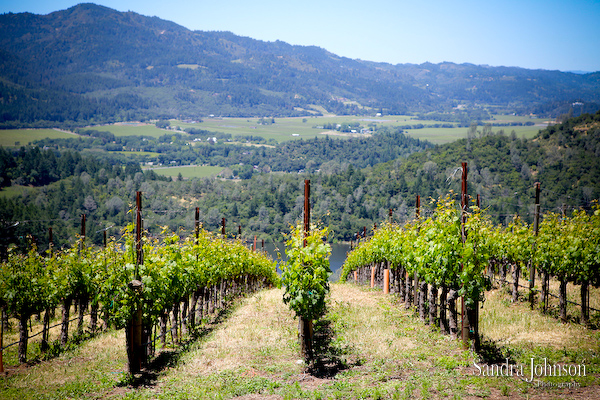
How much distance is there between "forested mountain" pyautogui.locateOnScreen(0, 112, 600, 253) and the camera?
251 ft

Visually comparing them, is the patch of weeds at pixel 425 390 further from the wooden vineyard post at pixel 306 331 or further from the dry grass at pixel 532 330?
the dry grass at pixel 532 330

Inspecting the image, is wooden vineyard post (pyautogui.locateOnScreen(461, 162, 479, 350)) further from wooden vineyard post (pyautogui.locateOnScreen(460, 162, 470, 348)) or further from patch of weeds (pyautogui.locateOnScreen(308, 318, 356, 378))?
patch of weeds (pyautogui.locateOnScreen(308, 318, 356, 378))

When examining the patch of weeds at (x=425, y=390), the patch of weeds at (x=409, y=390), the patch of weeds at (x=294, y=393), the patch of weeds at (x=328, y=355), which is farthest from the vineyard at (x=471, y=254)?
the patch of weeds at (x=294, y=393)

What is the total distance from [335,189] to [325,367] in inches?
4424

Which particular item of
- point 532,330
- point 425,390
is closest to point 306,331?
point 425,390

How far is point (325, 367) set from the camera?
11367 millimetres

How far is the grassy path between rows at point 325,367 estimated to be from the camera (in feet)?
30.5

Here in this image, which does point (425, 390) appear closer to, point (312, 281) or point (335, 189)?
point (312, 281)

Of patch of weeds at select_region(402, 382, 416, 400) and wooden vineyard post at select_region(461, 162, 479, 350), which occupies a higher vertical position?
wooden vineyard post at select_region(461, 162, 479, 350)

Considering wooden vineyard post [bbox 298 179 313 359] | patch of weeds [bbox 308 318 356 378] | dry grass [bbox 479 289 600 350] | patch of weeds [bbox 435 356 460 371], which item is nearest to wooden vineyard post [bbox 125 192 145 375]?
wooden vineyard post [bbox 298 179 313 359]

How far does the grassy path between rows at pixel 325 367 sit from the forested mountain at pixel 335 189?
55.6 metres

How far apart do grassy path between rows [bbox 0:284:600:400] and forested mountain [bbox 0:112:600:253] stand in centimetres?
5555

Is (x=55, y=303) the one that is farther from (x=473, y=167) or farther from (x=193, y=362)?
(x=473, y=167)

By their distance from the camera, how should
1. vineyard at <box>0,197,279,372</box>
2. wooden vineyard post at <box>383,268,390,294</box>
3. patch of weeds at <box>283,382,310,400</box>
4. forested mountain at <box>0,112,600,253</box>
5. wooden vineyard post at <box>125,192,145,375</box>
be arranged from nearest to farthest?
patch of weeds at <box>283,382,310,400</box> < wooden vineyard post at <box>125,192,145,375</box> < vineyard at <box>0,197,279,372</box> < wooden vineyard post at <box>383,268,390,294</box> < forested mountain at <box>0,112,600,253</box>
